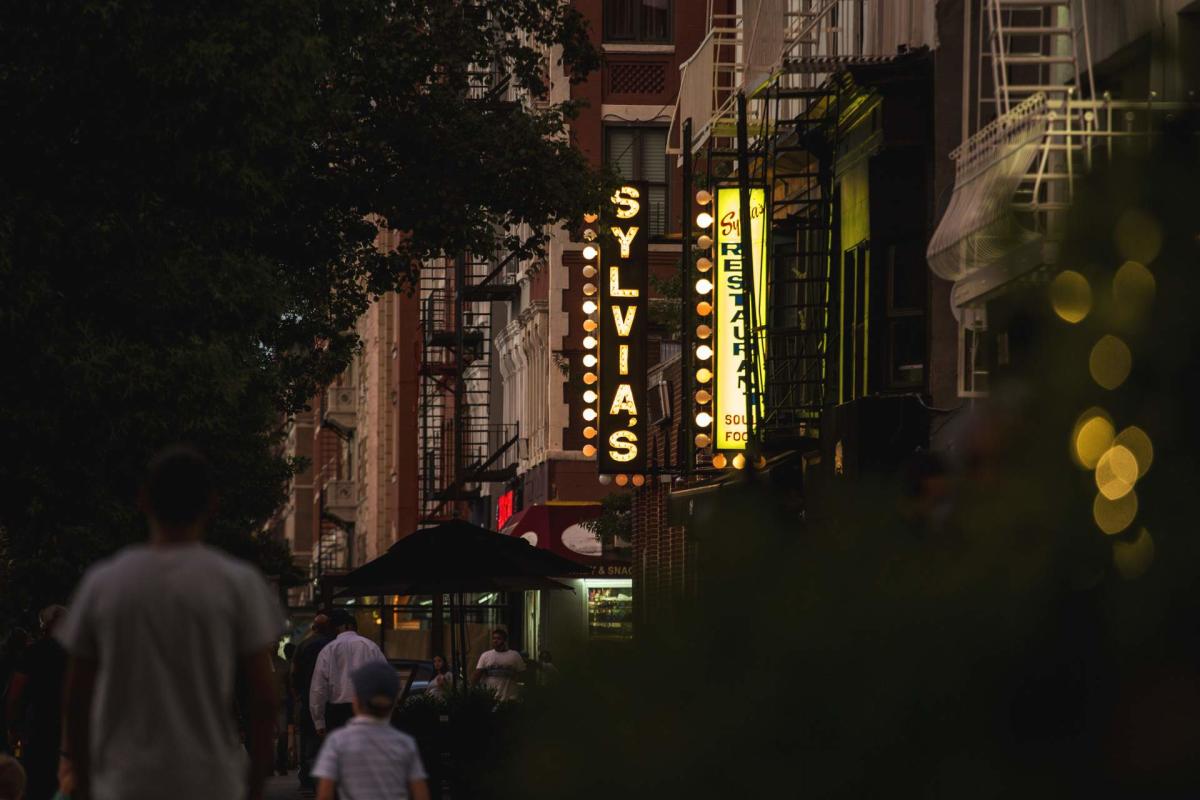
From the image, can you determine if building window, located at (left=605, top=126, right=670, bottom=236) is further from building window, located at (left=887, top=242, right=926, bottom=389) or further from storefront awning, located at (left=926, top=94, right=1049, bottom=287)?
storefront awning, located at (left=926, top=94, right=1049, bottom=287)

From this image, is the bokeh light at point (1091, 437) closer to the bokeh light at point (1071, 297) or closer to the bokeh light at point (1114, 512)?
the bokeh light at point (1114, 512)

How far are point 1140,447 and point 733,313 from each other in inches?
849

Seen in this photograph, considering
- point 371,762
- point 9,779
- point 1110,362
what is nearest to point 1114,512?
point 1110,362

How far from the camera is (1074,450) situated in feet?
16.6

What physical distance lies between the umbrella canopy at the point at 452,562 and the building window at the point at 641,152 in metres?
25.5

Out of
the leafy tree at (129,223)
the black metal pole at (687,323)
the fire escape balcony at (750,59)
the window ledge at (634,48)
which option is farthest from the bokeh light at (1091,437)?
the window ledge at (634,48)

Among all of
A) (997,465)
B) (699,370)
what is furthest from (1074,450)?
(699,370)

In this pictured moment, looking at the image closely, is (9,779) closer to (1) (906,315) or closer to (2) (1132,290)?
(2) (1132,290)

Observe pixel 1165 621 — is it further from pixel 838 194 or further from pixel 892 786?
pixel 838 194

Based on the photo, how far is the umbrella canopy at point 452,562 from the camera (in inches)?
792

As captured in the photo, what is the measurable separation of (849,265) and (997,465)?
18.8 metres

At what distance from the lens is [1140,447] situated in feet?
16.2

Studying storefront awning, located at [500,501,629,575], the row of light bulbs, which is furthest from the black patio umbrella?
storefront awning, located at [500,501,629,575]

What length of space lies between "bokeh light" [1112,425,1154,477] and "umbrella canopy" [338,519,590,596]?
15107 millimetres
